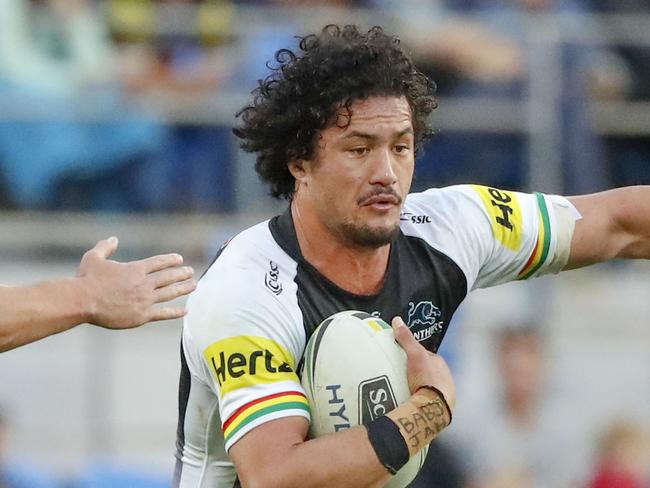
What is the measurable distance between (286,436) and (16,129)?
4.64 m

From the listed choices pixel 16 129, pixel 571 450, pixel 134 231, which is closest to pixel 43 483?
pixel 134 231

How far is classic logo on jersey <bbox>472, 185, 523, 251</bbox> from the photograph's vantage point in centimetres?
525

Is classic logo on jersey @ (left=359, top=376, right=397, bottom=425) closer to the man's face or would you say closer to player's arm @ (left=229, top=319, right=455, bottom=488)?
player's arm @ (left=229, top=319, right=455, bottom=488)

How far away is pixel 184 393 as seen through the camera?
16.6 feet

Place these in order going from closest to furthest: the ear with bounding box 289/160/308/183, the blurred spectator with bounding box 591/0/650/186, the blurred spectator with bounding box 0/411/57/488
Result: the ear with bounding box 289/160/308/183 < the blurred spectator with bounding box 0/411/57/488 < the blurred spectator with bounding box 591/0/650/186

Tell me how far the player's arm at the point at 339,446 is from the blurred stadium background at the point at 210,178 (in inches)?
157

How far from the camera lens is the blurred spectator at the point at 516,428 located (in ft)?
28.7

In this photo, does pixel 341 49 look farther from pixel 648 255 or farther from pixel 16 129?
pixel 16 129

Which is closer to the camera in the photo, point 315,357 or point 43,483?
point 315,357

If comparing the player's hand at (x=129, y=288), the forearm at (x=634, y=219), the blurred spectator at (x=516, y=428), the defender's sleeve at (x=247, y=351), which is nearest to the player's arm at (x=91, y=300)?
the player's hand at (x=129, y=288)

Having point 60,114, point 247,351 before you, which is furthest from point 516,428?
point 247,351

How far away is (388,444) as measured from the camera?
452cm

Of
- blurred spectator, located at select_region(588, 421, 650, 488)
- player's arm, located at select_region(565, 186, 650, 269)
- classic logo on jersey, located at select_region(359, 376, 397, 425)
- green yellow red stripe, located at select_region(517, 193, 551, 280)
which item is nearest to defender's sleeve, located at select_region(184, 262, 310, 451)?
classic logo on jersey, located at select_region(359, 376, 397, 425)

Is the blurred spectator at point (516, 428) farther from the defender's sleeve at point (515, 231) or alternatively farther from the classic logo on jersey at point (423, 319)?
the classic logo on jersey at point (423, 319)
